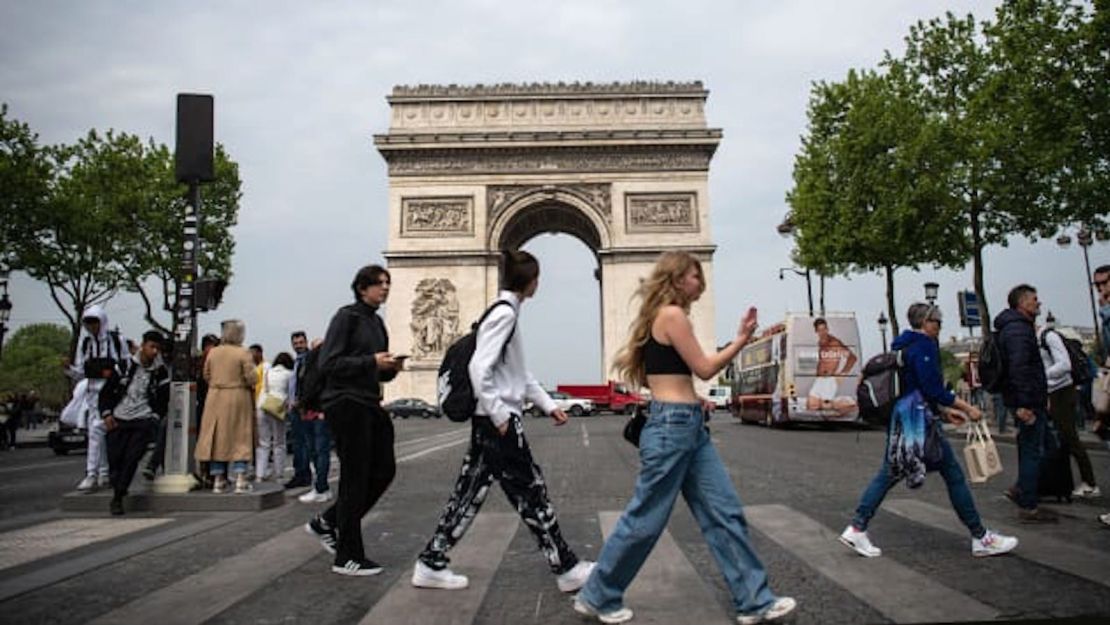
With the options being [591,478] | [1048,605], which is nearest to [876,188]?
[591,478]

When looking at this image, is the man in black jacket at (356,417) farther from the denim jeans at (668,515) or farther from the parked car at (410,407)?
the parked car at (410,407)

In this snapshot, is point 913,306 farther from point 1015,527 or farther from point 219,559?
point 219,559

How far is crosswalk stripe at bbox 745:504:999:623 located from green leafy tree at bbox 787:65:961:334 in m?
21.1

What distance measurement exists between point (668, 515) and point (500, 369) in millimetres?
1204

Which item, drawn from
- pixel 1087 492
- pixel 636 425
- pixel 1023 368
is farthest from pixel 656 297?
pixel 1087 492

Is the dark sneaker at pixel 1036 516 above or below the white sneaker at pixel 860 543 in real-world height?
below

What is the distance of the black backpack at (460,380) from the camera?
425cm

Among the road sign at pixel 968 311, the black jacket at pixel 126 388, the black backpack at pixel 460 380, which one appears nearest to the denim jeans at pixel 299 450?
the black jacket at pixel 126 388

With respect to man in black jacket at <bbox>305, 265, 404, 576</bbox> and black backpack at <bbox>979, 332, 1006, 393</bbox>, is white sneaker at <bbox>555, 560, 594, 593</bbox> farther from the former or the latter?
black backpack at <bbox>979, 332, 1006, 393</bbox>

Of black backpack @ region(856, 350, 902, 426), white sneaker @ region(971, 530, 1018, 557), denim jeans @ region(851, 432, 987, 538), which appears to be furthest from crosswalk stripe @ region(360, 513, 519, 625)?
white sneaker @ region(971, 530, 1018, 557)

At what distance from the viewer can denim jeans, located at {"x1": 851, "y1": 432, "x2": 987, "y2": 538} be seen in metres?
4.98

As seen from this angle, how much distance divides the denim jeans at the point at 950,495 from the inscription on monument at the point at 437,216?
34.8 meters

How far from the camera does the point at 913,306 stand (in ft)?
18.4

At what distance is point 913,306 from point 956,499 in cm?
130
